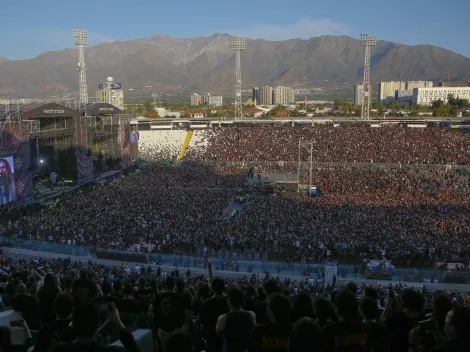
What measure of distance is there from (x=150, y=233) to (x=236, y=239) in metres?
3.38

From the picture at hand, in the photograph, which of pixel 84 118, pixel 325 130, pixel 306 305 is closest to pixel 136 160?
pixel 84 118

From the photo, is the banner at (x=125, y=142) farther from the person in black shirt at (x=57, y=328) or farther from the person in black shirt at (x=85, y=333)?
the person in black shirt at (x=85, y=333)

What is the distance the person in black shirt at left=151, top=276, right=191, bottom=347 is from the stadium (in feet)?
0.77

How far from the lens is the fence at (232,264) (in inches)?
491

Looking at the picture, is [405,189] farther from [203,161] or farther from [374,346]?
[374,346]

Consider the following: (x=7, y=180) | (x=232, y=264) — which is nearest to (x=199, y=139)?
(x=7, y=180)

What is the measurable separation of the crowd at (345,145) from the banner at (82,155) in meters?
13.7

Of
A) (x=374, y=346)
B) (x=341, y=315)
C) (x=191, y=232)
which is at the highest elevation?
(x=341, y=315)

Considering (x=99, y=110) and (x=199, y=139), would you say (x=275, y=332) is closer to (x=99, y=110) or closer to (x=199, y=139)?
(x=99, y=110)

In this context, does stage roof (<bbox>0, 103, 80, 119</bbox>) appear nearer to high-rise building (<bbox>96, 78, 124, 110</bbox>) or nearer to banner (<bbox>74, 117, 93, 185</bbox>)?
banner (<bbox>74, 117, 93, 185</bbox>)

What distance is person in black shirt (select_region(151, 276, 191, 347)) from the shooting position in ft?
11.7

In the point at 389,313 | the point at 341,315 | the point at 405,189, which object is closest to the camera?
the point at 341,315

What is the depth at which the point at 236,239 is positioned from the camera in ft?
56.4

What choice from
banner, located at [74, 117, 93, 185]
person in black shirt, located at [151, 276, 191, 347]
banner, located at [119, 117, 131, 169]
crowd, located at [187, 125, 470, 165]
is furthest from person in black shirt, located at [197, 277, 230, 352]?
crowd, located at [187, 125, 470, 165]
